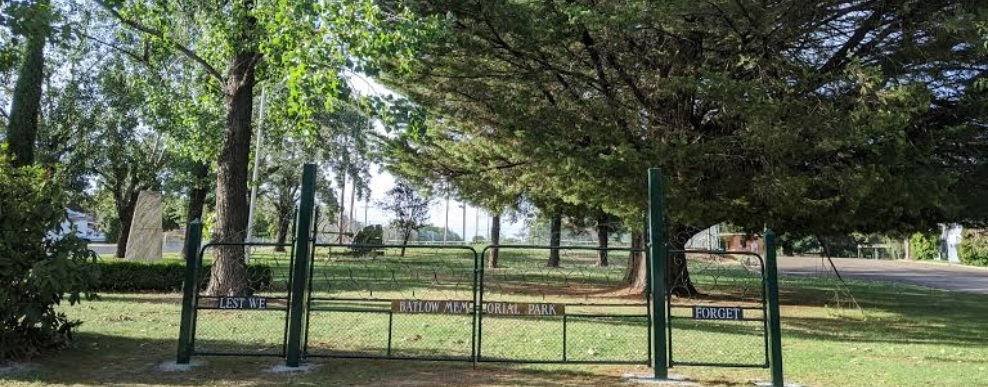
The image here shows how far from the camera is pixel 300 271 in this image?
759 cm

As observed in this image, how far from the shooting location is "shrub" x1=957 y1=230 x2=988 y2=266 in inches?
1804

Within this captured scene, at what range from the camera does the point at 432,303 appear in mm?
7523

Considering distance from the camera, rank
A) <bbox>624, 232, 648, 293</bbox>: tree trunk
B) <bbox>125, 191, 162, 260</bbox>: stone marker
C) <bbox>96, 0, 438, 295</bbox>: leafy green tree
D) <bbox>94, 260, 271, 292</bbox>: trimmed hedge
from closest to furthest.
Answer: <bbox>96, 0, 438, 295</bbox>: leafy green tree
<bbox>94, 260, 271, 292</bbox>: trimmed hedge
<bbox>624, 232, 648, 293</bbox>: tree trunk
<bbox>125, 191, 162, 260</bbox>: stone marker

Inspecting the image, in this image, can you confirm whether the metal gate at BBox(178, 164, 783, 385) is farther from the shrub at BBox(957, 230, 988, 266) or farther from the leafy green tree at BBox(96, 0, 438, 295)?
the shrub at BBox(957, 230, 988, 266)

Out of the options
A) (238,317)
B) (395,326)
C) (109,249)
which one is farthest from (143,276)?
(109,249)

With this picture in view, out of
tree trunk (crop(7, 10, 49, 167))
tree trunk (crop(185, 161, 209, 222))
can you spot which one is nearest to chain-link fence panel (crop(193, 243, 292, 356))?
tree trunk (crop(7, 10, 49, 167))

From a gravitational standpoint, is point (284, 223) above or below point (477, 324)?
above

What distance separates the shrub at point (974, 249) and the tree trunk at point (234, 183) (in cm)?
4538

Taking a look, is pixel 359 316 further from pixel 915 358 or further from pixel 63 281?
pixel 915 358

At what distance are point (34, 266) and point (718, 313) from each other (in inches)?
284

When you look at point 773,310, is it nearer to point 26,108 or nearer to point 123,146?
point 26,108

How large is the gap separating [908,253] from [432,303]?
73.0 meters

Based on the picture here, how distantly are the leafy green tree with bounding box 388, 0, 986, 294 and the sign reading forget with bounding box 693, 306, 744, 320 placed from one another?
5.80 m

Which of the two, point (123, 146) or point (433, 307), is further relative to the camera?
point (123, 146)
